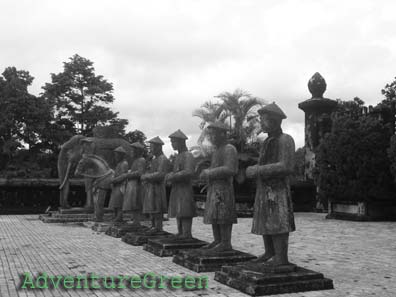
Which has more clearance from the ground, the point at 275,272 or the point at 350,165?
the point at 350,165

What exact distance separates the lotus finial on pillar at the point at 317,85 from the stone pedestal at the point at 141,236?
41.9 feet

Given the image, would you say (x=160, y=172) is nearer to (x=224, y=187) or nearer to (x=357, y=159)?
(x=224, y=187)

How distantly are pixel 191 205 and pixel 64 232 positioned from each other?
591 centimetres

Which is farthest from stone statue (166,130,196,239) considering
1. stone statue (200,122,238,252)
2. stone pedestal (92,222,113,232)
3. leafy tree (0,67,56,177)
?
leafy tree (0,67,56,177)

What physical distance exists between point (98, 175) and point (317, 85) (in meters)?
11.0

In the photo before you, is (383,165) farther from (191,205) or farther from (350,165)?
(191,205)

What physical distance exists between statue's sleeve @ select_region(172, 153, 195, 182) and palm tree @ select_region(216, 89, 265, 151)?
679 inches

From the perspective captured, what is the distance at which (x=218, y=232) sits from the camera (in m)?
8.34

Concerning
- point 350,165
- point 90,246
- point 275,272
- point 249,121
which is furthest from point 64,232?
point 249,121

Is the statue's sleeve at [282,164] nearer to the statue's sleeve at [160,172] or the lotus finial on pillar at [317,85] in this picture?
the statue's sleeve at [160,172]

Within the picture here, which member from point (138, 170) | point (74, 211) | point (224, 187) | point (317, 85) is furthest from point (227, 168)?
point (317, 85)

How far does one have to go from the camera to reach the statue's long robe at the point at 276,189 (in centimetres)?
649

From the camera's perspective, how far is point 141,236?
1084cm

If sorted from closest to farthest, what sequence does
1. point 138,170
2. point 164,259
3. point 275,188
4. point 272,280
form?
point 272,280 → point 275,188 → point 164,259 → point 138,170
